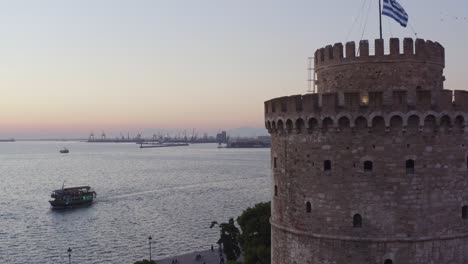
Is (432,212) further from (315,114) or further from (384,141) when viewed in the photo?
(315,114)

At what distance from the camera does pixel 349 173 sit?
17.1 m

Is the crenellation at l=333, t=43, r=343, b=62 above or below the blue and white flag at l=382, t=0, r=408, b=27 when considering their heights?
below

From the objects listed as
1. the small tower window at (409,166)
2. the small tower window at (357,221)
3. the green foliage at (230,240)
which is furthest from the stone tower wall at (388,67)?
the green foliage at (230,240)

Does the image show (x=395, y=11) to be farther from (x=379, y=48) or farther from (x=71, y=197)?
(x=71, y=197)

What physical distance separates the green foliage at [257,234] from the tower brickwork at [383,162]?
778 inches

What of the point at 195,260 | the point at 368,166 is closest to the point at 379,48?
the point at 368,166

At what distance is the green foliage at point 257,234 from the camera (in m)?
37.6

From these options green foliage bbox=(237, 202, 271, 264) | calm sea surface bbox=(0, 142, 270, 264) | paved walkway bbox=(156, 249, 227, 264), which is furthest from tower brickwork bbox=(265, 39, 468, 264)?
calm sea surface bbox=(0, 142, 270, 264)

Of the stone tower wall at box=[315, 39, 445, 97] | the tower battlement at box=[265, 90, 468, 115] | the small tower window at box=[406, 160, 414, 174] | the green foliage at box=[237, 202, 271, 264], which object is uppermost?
the stone tower wall at box=[315, 39, 445, 97]

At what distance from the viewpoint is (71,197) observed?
331 feet

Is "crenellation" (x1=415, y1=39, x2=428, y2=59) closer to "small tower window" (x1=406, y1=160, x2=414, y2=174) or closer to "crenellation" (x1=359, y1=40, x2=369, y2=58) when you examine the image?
"crenellation" (x1=359, y1=40, x2=369, y2=58)

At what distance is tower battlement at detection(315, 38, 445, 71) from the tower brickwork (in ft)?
0.12

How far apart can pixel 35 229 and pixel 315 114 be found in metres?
72.5

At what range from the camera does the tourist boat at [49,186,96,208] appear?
322ft
